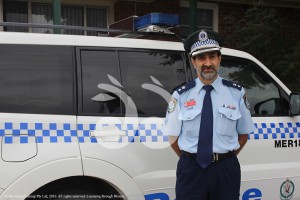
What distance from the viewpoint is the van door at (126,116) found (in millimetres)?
3188

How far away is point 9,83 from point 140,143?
104 centimetres

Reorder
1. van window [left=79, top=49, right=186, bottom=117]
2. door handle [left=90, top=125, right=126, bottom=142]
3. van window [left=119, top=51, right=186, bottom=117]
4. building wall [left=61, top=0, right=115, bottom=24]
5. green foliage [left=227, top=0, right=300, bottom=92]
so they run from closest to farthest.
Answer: door handle [left=90, top=125, right=126, bottom=142]
van window [left=79, top=49, right=186, bottom=117]
van window [left=119, top=51, right=186, bottom=117]
green foliage [left=227, top=0, right=300, bottom=92]
building wall [left=61, top=0, right=115, bottom=24]

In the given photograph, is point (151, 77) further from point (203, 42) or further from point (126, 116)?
point (203, 42)

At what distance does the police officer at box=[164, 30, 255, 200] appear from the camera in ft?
9.25

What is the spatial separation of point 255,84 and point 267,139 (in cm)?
51

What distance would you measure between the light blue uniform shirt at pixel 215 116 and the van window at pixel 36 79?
793 mm

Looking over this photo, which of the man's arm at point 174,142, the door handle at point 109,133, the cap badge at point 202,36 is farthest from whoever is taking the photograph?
the door handle at point 109,133

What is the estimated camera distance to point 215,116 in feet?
9.36

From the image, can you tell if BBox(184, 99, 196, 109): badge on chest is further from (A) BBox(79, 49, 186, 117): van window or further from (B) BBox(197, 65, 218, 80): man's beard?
(A) BBox(79, 49, 186, 117): van window

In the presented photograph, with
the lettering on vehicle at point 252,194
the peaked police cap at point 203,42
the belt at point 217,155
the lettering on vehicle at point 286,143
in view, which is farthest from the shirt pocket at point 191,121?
the lettering on vehicle at point 286,143

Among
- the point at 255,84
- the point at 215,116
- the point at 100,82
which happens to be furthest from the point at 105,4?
the point at 215,116

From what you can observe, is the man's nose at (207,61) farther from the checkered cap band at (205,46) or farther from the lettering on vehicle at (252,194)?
the lettering on vehicle at (252,194)

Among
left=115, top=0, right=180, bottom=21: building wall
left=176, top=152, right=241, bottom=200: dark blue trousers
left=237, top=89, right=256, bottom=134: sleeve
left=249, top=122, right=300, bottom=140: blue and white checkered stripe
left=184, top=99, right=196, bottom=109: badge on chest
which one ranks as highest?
left=115, top=0, right=180, bottom=21: building wall

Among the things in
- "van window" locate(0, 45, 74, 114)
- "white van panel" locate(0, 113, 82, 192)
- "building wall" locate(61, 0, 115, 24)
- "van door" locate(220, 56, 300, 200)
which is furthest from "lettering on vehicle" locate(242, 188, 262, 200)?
"building wall" locate(61, 0, 115, 24)
